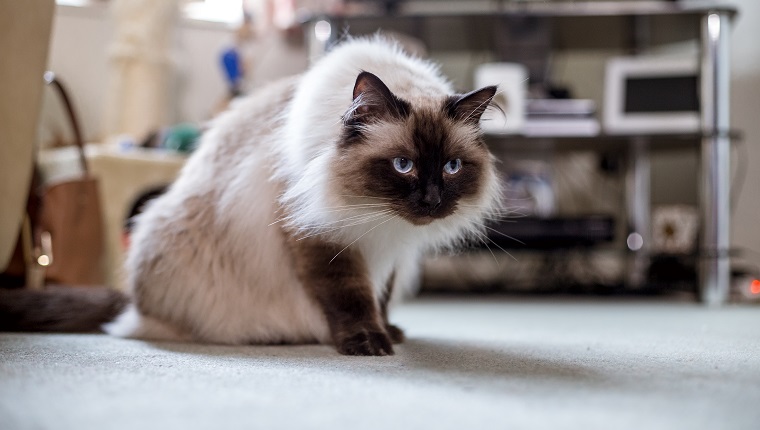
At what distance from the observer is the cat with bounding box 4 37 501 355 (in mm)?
1330

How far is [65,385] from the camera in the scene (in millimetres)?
979

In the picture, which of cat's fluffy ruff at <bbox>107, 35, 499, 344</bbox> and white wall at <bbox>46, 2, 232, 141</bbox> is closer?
cat's fluffy ruff at <bbox>107, 35, 499, 344</bbox>

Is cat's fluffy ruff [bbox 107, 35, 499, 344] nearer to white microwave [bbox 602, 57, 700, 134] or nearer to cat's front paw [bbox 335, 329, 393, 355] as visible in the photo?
cat's front paw [bbox 335, 329, 393, 355]

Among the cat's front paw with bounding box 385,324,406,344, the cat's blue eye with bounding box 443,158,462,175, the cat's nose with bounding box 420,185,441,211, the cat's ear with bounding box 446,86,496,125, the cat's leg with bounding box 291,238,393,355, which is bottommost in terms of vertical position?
the cat's front paw with bounding box 385,324,406,344

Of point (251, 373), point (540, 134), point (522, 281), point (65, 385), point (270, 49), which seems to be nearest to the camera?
point (65, 385)

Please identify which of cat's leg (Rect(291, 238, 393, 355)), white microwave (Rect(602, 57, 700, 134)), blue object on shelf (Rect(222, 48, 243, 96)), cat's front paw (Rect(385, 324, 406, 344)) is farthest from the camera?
blue object on shelf (Rect(222, 48, 243, 96))

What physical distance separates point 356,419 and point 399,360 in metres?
0.47

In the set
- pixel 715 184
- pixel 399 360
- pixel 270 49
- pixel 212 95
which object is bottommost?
pixel 399 360

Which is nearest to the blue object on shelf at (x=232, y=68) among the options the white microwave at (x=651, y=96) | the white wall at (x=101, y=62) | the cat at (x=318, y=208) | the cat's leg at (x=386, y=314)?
the white wall at (x=101, y=62)

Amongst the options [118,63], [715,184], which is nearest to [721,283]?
[715,184]

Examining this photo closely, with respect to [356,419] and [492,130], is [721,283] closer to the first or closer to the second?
[492,130]

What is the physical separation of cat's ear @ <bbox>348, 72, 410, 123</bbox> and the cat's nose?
15 centimetres

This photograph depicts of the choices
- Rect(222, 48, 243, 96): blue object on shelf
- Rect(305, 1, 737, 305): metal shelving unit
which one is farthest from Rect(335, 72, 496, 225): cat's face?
Rect(222, 48, 243, 96): blue object on shelf

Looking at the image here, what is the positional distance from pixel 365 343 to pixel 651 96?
2187 millimetres
